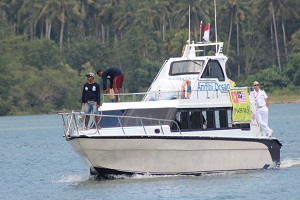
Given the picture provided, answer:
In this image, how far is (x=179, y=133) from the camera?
1082 inches

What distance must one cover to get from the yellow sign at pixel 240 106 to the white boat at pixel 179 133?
6cm

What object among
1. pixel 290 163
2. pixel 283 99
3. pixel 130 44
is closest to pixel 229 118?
pixel 290 163

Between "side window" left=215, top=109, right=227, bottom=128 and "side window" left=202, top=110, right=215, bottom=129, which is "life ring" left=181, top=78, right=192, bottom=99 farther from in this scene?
"side window" left=215, top=109, right=227, bottom=128

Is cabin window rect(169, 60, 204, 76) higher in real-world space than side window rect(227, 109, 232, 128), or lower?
higher

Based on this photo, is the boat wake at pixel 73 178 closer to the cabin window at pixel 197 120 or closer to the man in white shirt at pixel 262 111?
the cabin window at pixel 197 120

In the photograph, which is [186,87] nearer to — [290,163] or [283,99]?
[290,163]

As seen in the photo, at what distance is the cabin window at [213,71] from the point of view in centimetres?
2923

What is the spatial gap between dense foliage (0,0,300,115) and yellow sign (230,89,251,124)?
64982 millimetres

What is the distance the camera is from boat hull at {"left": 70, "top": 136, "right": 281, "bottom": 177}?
88.2ft

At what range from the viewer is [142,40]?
104 m

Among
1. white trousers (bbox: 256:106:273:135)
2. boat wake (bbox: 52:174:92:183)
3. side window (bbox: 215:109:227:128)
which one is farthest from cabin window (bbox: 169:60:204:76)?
boat wake (bbox: 52:174:92:183)

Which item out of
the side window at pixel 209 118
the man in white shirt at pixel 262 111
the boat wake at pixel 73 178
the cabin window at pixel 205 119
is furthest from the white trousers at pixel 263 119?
the boat wake at pixel 73 178

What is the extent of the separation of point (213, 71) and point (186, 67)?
0.77m

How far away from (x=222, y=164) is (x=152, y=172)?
2007 millimetres
